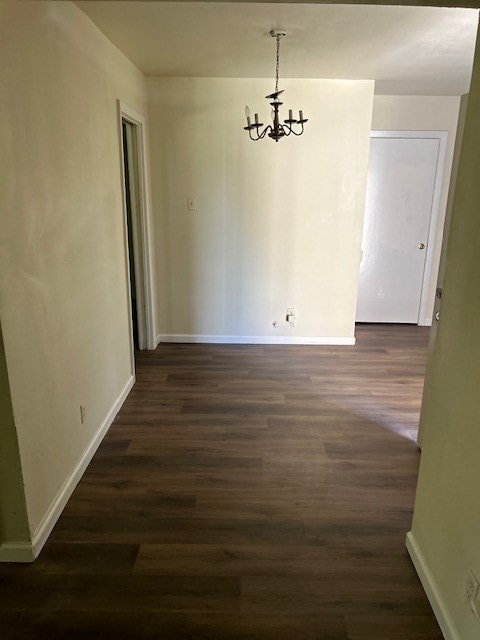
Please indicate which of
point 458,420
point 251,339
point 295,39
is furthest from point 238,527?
point 295,39

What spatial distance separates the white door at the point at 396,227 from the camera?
4715 millimetres

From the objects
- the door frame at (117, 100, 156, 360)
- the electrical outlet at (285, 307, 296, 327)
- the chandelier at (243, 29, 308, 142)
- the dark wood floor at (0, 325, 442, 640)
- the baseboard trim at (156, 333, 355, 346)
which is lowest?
the dark wood floor at (0, 325, 442, 640)

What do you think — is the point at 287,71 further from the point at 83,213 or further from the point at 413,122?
the point at 83,213

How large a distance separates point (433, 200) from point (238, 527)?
13.8ft

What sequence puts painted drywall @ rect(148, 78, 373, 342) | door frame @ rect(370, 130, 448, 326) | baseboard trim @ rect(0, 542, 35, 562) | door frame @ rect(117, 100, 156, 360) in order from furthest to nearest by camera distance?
door frame @ rect(370, 130, 448, 326) < painted drywall @ rect(148, 78, 373, 342) < door frame @ rect(117, 100, 156, 360) < baseboard trim @ rect(0, 542, 35, 562)

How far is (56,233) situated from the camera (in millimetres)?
2029

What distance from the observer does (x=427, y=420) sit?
175 centimetres

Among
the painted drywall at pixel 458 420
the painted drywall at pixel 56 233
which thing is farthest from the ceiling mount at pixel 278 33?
the painted drywall at pixel 458 420

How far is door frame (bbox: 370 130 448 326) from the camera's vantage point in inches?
183

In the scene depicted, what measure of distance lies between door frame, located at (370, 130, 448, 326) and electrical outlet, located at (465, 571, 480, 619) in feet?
13.4

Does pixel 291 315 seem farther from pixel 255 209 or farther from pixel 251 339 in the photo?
pixel 255 209

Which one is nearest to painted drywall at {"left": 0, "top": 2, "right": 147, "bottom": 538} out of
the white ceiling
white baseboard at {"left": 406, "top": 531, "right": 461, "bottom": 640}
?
the white ceiling

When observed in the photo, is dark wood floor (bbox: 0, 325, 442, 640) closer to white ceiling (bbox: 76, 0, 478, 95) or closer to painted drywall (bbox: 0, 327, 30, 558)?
painted drywall (bbox: 0, 327, 30, 558)

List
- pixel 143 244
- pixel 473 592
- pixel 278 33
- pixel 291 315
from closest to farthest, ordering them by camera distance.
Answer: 1. pixel 473 592
2. pixel 278 33
3. pixel 143 244
4. pixel 291 315
